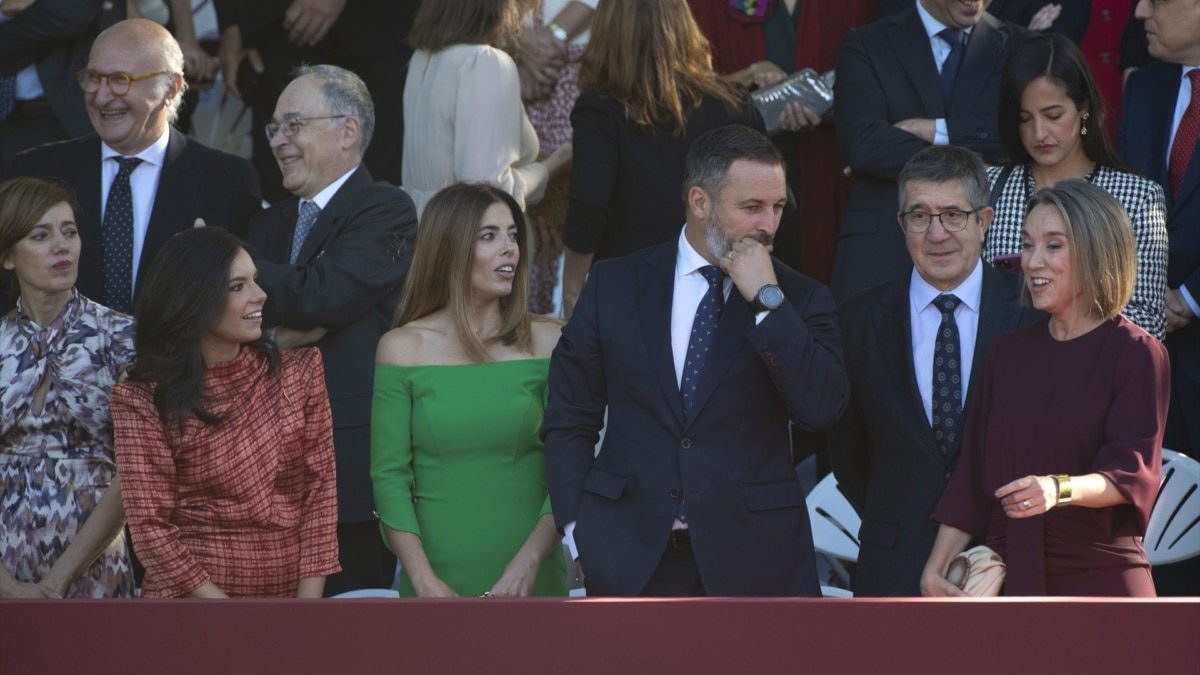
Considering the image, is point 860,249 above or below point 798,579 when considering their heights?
above

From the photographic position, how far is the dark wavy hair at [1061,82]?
5.02 m

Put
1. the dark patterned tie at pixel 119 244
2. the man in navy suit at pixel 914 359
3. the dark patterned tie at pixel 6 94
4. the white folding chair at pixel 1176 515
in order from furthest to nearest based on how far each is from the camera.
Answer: the dark patterned tie at pixel 6 94, the dark patterned tie at pixel 119 244, the white folding chair at pixel 1176 515, the man in navy suit at pixel 914 359

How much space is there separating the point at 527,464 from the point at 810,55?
242 centimetres

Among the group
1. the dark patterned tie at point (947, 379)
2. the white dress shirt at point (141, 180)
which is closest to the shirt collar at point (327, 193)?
the white dress shirt at point (141, 180)

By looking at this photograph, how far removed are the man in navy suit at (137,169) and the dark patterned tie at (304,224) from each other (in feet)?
1.18

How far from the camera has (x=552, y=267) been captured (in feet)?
21.5

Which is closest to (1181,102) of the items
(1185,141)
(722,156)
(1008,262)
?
(1185,141)

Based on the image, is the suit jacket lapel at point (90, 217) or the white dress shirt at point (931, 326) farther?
the suit jacket lapel at point (90, 217)

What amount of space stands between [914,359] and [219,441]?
171 centimetres

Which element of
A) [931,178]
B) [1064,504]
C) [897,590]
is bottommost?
[897,590]

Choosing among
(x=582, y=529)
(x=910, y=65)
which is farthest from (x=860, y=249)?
(x=582, y=529)

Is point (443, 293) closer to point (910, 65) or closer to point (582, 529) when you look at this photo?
point (582, 529)

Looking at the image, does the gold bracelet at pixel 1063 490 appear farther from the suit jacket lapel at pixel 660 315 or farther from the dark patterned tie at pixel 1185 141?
the dark patterned tie at pixel 1185 141

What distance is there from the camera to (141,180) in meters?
5.35
